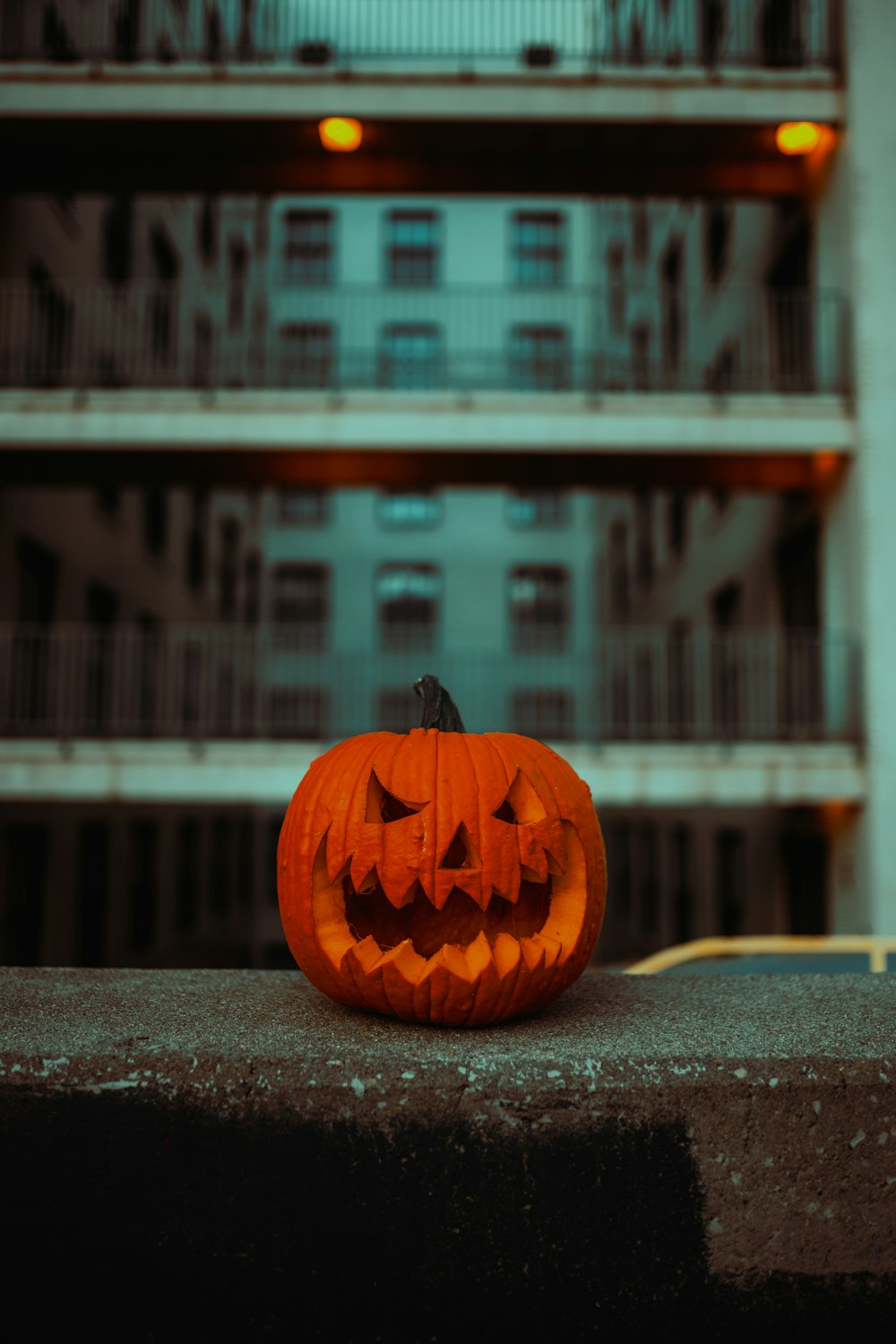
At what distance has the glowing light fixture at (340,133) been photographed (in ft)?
36.9

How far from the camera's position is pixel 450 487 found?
50.6 feet

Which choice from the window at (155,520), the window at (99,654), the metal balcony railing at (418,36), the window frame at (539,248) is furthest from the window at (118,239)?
the window frame at (539,248)

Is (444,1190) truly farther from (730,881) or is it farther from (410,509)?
(410,509)

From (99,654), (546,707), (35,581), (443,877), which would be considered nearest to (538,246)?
(546,707)

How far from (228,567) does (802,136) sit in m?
17.6

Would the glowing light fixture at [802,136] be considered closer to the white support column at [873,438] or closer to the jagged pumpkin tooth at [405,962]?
the white support column at [873,438]

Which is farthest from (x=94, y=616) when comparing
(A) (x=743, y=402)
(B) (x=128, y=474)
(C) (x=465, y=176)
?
(A) (x=743, y=402)

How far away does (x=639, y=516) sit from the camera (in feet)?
79.4

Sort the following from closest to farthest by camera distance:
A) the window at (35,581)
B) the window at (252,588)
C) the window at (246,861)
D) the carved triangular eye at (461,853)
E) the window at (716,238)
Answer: the carved triangular eye at (461,853), the window at (35,581), the window at (716,238), the window at (246,861), the window at (252,588)

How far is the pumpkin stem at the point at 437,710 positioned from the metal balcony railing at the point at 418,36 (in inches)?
426

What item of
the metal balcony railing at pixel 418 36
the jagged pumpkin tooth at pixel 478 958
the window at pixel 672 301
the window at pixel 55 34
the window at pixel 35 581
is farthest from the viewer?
the window at pixel 672 301

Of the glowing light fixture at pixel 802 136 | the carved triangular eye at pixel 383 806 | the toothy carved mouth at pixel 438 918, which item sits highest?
the glowing light fixture at pixel 802 136

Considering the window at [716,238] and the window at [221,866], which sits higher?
the window at [716,238]

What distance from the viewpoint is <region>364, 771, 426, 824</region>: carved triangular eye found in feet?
7.86
